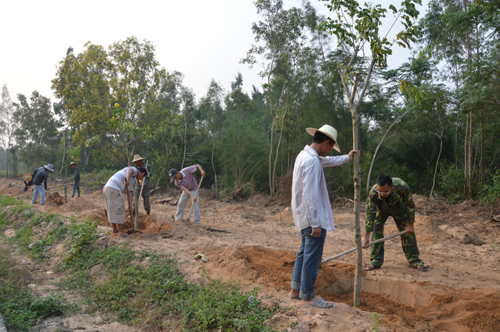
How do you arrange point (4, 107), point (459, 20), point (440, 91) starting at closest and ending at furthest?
point (459, 20) → point (440, 91) → point (4, 107)

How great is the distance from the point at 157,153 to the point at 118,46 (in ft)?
20.1

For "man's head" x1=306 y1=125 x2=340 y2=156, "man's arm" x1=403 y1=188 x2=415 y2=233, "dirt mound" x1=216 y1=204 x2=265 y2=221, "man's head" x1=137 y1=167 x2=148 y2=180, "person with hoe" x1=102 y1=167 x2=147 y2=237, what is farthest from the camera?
"dirt mound" x1=216 y1=204 x2=265 y2=221

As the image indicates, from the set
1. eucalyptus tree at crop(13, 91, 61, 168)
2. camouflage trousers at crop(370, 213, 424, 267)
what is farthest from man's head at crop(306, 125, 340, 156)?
eucalyptus tree at crop(13, 91, 61, 168)

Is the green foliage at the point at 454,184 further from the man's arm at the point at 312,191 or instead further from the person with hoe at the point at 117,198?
the person with hoe at the point at 117,198

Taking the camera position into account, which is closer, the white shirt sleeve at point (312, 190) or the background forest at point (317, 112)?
the white shirt sleeve at point (312, 190)

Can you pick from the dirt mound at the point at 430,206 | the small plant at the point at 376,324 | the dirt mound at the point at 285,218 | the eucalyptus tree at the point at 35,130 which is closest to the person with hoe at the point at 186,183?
the dirt mound at the point at 285,218

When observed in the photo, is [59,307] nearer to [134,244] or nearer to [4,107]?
[134,244]

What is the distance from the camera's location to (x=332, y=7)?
3.64 m

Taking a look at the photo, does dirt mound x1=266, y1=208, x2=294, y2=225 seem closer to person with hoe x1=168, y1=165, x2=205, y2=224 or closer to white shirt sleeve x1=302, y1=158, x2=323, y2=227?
person with hoe x1=168, y1=165, x2=205, y2=224

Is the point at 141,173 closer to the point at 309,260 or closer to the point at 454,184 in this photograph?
the point at 309,260

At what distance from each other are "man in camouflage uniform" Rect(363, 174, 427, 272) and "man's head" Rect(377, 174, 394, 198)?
0.07 metres

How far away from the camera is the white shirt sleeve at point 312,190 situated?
10.3ft

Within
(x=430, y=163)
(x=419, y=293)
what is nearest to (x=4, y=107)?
(x=430, y=163)

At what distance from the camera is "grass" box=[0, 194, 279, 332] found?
3.31 meters
